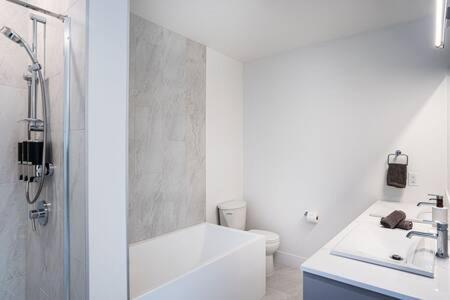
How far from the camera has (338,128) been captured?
2.71 m

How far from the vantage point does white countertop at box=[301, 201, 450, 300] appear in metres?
0.91

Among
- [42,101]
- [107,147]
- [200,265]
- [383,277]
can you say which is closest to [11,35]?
[42,101]

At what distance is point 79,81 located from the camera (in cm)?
117

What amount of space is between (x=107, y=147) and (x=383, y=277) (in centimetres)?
130

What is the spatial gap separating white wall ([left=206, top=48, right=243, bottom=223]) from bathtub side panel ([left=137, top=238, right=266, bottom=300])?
832mm

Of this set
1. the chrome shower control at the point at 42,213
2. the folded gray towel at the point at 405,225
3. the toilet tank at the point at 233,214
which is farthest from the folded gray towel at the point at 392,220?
the chrome shower control at the point at 42,213

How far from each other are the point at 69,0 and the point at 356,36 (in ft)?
8.35

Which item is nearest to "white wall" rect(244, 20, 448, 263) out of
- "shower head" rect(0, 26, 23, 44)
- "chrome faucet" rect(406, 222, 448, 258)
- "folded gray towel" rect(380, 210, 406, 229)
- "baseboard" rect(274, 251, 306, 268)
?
"baseboard" rect(274, 251, 306, 268)

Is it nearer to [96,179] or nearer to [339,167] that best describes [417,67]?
[339,167]

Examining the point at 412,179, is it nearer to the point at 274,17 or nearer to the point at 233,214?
the point at 233,214

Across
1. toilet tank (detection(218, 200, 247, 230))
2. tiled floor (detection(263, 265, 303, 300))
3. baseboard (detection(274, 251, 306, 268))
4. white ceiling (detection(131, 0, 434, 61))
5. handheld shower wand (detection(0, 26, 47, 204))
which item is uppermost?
white ceiling (detection(131, 0, 434, 61))

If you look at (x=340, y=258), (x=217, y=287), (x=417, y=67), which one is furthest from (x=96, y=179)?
(x=417, y=67)

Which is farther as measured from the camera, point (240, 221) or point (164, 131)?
point (240, 221)

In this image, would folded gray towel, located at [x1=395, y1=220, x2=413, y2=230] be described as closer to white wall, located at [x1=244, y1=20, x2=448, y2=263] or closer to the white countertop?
the white countertop
